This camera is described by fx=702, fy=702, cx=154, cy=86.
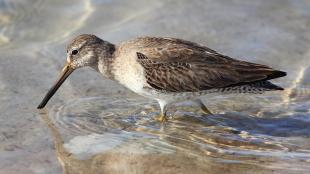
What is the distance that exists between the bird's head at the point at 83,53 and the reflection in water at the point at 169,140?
1.00 feet

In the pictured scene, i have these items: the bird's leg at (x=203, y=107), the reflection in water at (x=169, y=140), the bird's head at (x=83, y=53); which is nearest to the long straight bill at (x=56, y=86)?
the bird's head at (x=83, y=53)

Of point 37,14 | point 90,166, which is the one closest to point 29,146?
point 90,166

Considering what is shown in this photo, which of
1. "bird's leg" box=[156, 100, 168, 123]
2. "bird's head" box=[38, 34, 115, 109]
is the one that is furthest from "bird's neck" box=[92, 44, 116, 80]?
"bird's leg" box=[156, 100, 168, 123]

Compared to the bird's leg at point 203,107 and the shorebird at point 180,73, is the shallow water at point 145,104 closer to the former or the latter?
the bird's leg at point 203,107

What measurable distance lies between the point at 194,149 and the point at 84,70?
8.13 feet

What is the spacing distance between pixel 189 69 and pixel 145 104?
841mm

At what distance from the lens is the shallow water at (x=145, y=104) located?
20.6 ft

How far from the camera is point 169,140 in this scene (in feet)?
22.3

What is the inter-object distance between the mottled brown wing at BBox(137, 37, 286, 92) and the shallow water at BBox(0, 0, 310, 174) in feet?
1.37

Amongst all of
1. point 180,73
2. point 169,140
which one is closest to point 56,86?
point 180,73

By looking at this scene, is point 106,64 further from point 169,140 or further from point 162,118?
point 169,140

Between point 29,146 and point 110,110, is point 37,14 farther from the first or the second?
point 29,146

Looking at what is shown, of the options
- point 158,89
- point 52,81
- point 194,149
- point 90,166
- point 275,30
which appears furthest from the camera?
point 275,30

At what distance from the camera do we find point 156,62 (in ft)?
23.7
